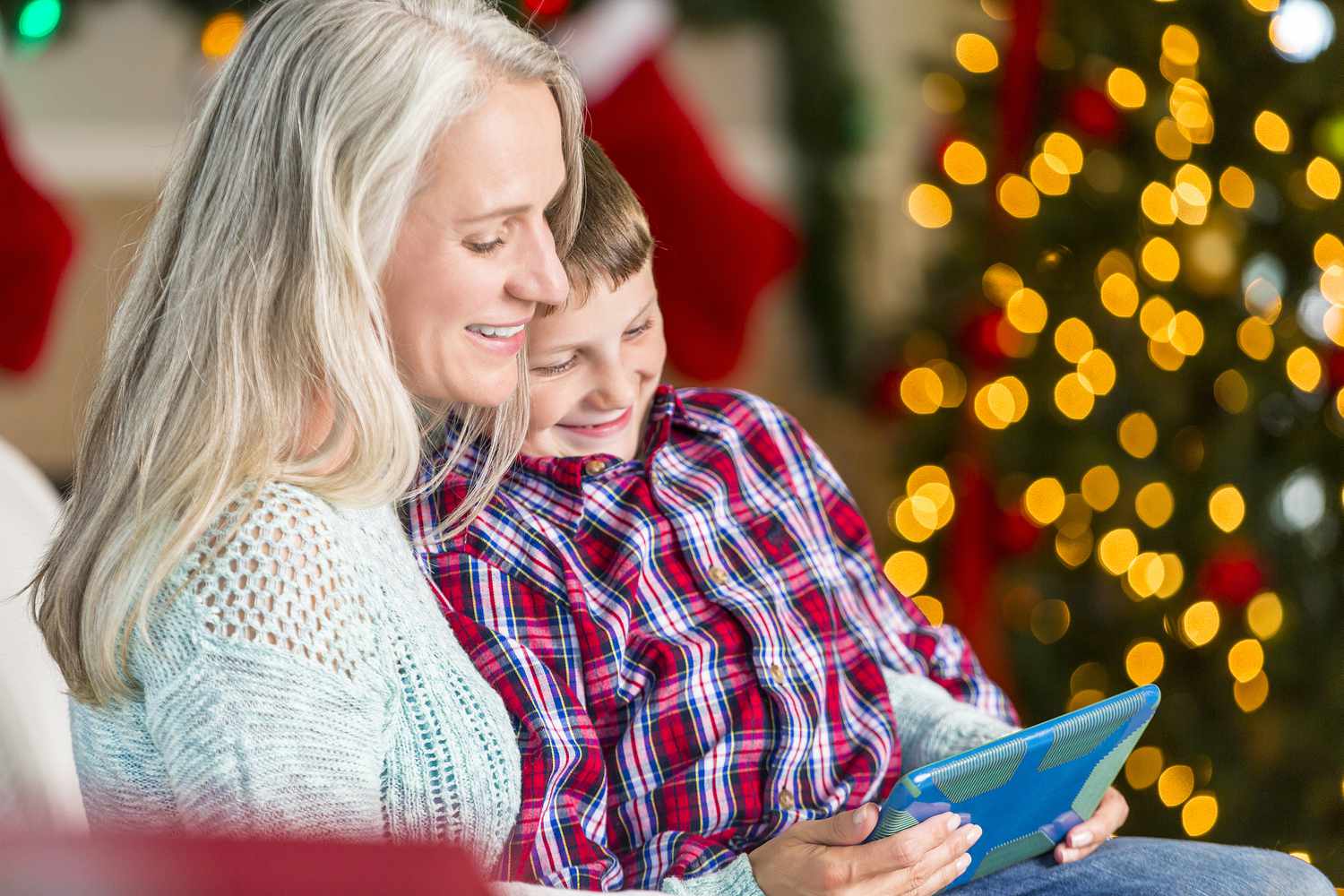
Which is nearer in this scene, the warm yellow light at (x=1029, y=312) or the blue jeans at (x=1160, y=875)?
the blue jeans at (x=1160, y=875)

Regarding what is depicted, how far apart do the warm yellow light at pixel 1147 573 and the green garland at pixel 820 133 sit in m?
1.32

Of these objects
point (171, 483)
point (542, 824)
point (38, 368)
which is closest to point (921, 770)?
point (542, 824)

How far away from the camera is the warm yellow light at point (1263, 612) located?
2383 millimetres

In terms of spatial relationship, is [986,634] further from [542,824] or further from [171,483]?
[171,483]

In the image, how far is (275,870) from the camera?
0.49 metres

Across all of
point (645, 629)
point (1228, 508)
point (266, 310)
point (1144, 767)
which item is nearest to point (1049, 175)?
point (1228, 508)

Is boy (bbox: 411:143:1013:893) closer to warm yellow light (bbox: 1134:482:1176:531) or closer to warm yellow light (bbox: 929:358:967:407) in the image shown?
warm yellow light (bbox: 1134:482:1176:531)

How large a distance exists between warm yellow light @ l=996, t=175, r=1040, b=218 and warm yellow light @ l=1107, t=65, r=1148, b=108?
0.68 feet

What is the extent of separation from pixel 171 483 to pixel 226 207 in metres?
0.23

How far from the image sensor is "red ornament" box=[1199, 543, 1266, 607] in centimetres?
236

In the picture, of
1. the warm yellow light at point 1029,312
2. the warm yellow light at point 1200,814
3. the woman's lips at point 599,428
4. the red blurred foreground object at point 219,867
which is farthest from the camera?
the warm yellow light at point 1029,312

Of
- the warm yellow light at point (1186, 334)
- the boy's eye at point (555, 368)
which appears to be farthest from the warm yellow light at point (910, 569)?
the boy's eye at point (555, 368)

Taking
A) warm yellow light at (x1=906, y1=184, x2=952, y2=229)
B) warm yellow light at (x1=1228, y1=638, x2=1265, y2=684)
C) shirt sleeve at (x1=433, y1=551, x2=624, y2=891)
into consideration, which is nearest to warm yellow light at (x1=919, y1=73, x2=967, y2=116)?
warm yellow light at (x1=906, y1=184, x2=952, y2=229)

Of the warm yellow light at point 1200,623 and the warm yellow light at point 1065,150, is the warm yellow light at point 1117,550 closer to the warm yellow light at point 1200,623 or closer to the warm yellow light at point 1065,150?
the warm yellow light at point 1200,623
